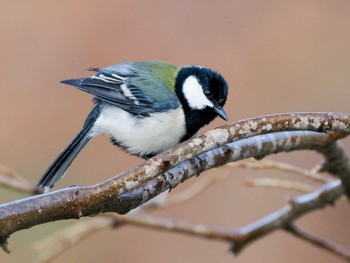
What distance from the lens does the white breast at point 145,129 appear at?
6.35ft

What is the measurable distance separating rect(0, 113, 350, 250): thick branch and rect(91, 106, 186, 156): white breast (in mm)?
414

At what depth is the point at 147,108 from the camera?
2.00m

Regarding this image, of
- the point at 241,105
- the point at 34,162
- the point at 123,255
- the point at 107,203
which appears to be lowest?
the point at 123,255

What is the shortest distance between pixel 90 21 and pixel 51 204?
260 cm

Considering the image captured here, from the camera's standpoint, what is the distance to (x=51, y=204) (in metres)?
1.13

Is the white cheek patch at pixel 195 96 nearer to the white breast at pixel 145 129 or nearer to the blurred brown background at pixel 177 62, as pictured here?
the white breast at pixel 145 129

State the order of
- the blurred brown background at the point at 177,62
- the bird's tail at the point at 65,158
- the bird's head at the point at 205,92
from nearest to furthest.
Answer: the bird's tail at the point at 65,158, the bird's head at the point at 205,92, the blurred brown background at the point at 177,62

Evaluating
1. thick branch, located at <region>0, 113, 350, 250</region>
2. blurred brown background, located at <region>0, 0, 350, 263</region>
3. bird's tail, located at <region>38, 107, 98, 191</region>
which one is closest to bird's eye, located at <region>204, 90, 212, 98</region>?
bird's tail, located at <region>38, 107, 98, 191</region>

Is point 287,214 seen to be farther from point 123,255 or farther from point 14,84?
point 14,84

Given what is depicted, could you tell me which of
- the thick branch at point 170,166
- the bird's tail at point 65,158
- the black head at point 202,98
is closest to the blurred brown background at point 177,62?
the bird's tail at point 65,158

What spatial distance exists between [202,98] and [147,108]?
0.16 metres

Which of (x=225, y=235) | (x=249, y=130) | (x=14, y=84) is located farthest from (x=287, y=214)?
(x=14, y=84)

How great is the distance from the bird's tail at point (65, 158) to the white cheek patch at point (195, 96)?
0.87ft

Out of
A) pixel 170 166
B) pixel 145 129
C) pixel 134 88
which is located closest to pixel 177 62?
pixel 134 88
